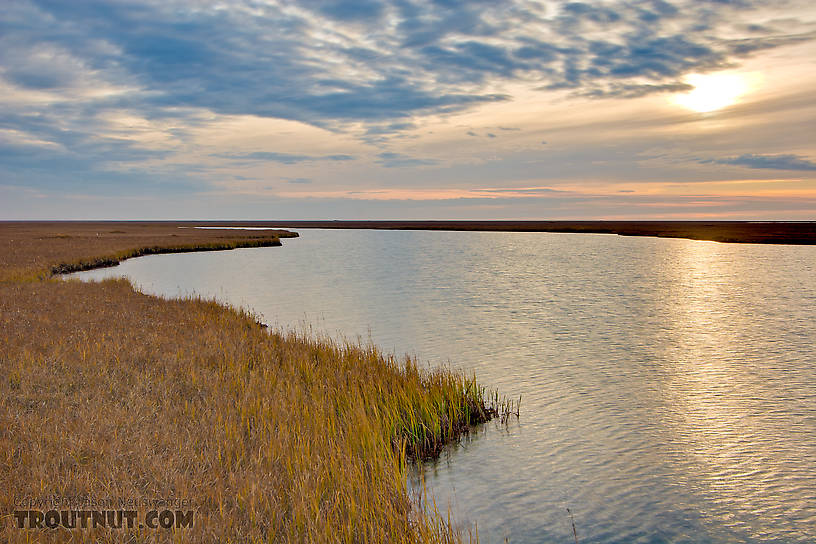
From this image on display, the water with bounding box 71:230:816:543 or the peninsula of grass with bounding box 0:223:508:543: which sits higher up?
the peninsula of grass with bounding box 0:223:508:543

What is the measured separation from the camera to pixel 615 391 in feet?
45.6

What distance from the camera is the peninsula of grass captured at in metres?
6.07

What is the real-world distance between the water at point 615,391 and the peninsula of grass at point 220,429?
1.22 meters

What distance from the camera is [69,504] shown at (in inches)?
237

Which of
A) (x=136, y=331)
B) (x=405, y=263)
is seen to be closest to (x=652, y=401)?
(x=136, y=331)

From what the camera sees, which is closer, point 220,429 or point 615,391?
point 220,429

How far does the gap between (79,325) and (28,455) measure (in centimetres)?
1086

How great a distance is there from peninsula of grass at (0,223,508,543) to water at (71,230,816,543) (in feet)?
4.00

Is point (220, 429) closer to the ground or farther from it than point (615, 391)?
farther from it

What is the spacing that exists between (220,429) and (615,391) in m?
9.95

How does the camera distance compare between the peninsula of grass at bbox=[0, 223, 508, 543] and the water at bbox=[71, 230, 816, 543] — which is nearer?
the peninsula of grass at bbox=[0, 223, 508, 543]

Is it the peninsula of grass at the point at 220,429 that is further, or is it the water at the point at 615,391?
the water at the point at 615,391

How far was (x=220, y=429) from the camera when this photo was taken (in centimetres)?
841

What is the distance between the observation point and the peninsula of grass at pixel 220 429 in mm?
6066
